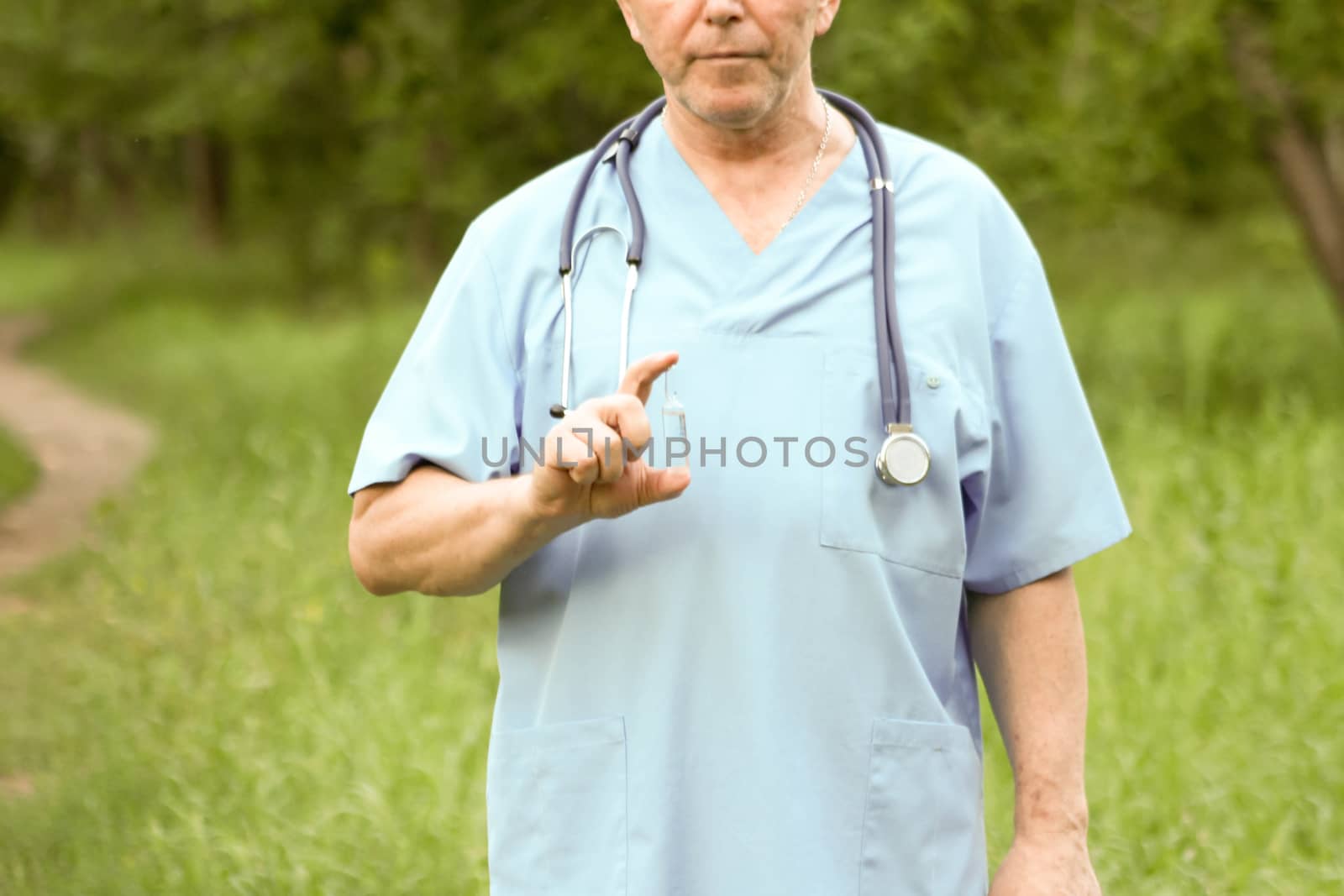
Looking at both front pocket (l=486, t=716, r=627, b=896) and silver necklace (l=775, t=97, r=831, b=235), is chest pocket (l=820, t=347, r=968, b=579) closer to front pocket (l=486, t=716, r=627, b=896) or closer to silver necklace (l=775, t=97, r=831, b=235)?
silver necklace (l=775, t=97, r=831, b=235)

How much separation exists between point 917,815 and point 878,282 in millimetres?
605

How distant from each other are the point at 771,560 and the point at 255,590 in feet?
17.5

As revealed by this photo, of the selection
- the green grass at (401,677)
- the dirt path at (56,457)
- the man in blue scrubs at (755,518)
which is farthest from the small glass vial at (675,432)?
the dirt path at (56,457)

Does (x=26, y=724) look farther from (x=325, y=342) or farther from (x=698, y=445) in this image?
(x=325, y=342)

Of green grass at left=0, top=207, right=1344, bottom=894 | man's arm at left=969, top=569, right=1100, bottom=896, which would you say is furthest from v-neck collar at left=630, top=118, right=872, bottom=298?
green grass at left=0, top=207, right=1344, bottom=894

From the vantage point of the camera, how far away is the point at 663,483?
1751 mm

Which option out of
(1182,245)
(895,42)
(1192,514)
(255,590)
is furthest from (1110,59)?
(1182,245)

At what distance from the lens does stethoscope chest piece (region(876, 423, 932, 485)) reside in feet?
6.20

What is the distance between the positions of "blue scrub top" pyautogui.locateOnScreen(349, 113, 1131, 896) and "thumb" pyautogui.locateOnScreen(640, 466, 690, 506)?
0.14m

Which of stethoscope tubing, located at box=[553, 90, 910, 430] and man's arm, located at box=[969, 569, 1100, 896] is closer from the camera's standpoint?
stethoscope tubing, located at box=[553, 90, 910, 430]

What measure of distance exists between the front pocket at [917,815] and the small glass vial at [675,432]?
1.20 feet

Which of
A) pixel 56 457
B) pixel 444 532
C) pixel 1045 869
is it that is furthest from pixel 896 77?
pixel 444 532

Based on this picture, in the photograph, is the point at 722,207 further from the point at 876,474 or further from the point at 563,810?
the point at 563,810

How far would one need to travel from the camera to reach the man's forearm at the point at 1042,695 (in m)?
2.06
